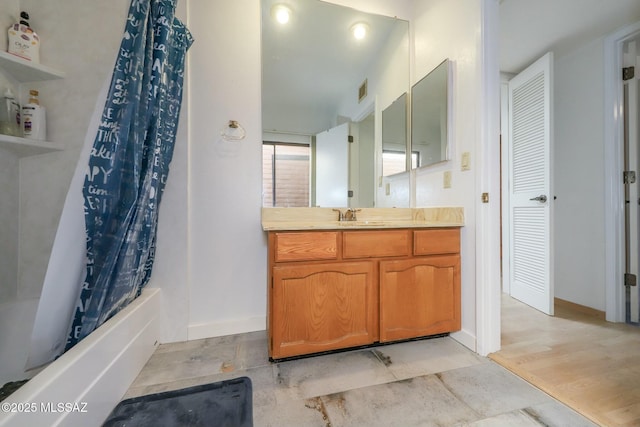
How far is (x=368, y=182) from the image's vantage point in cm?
205

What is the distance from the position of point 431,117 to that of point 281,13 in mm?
1342

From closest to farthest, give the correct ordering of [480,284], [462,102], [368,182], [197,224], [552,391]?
1. [552,391]
2. [480,284]
3. [462,102]
4. [197,224]
5. [368,182]

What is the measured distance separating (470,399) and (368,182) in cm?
147

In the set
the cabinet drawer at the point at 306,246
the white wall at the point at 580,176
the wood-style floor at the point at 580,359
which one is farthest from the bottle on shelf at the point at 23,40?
the white wall at the point at 580,176

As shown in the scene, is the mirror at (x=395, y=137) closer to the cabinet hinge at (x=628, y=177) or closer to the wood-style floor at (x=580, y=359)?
the wood-style floor at (x=580, y=359)

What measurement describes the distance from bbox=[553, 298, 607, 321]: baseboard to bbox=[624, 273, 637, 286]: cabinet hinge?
292mm

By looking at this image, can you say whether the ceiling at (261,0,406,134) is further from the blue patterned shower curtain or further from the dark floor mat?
the dark floor mat

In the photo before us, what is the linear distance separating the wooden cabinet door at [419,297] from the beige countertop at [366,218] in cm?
24

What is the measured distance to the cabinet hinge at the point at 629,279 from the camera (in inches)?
73.2

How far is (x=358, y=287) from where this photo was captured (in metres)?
1.42

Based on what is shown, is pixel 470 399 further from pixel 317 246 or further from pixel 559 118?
pixel 559 118

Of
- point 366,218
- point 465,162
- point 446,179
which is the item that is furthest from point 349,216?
point 465,162

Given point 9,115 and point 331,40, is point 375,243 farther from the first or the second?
point 9,115

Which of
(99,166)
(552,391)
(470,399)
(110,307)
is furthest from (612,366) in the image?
(99,166)
